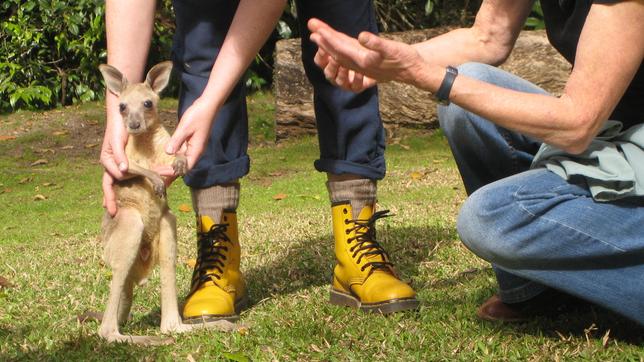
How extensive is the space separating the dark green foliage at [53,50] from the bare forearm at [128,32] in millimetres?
7493

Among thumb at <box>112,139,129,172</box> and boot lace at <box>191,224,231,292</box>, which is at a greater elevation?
thumb at <box>112,139,129,172</box>

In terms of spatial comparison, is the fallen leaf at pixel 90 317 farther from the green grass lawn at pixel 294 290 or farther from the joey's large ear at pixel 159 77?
the joey's large ear at pixel 159 77

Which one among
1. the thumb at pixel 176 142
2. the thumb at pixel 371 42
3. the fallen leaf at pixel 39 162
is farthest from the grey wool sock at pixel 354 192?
the fallen leaf at pixel 39 162

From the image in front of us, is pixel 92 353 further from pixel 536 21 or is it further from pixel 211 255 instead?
pixel 536 21

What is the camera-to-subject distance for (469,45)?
335cm

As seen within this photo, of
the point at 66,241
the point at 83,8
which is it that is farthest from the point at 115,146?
the point at 83,8

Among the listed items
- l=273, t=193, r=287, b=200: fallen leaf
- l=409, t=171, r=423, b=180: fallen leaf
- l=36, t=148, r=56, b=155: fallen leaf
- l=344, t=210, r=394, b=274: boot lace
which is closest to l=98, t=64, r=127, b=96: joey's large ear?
l=344, t=210, r=394, b=274: boot lace

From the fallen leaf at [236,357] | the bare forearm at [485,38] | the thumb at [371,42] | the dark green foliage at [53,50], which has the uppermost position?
the thumb at [371,42]

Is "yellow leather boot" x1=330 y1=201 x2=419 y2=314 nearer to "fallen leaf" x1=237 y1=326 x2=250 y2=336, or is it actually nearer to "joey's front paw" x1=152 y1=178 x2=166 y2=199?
"fallen leaf" x1=237 y1=326 x2=250 y2=336

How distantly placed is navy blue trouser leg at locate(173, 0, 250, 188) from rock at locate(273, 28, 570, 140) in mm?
5672

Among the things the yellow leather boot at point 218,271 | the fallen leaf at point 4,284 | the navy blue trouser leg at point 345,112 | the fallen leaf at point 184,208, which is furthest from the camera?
the fallen leaf at point 184,208

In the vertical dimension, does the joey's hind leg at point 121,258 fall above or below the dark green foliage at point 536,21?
above

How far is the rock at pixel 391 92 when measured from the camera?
906 cm

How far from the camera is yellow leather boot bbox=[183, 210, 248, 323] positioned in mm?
3344
